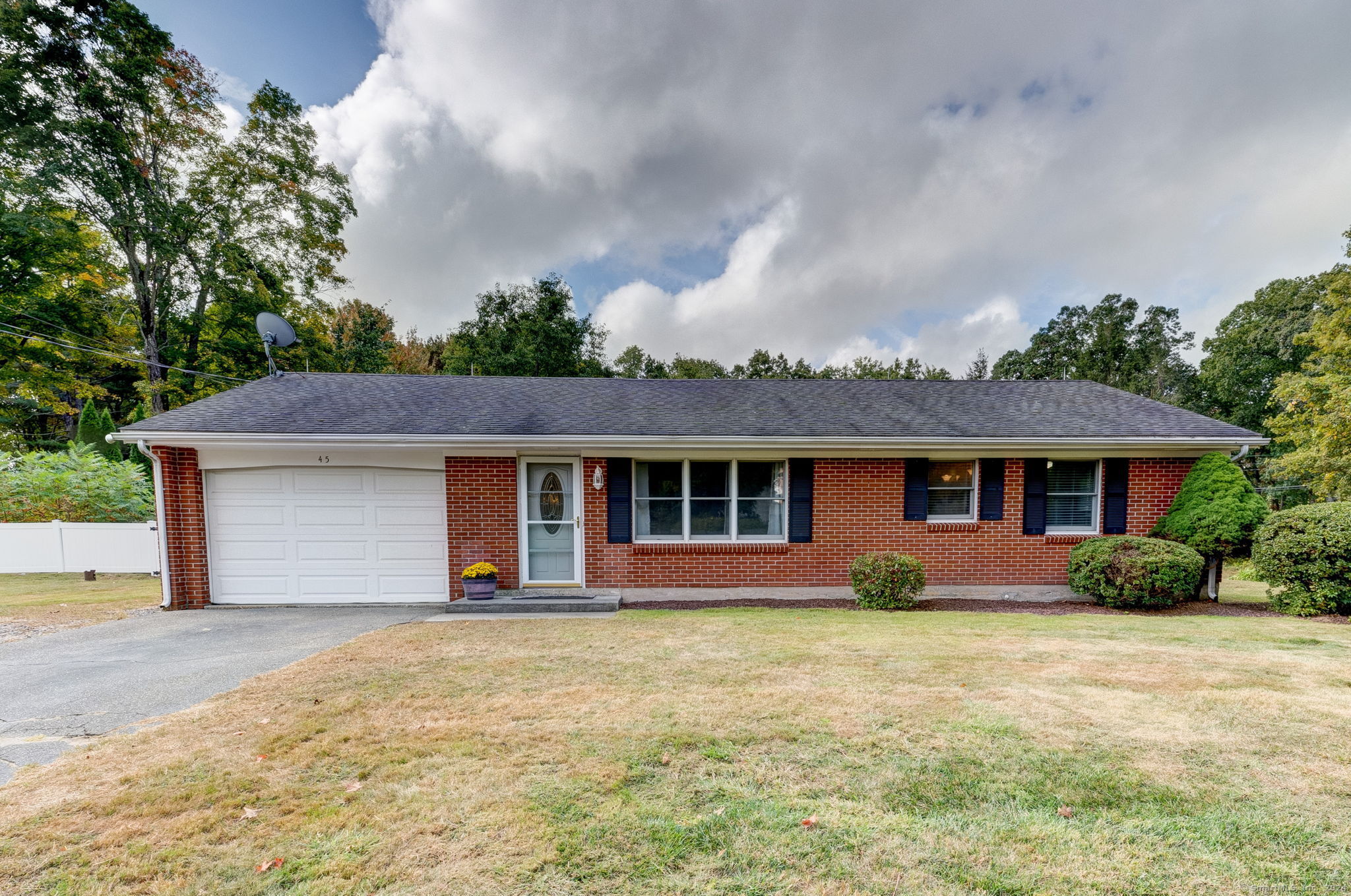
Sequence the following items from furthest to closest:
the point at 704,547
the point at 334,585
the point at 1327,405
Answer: the point at 1327,405
the point at 704,547
the point at 334,585

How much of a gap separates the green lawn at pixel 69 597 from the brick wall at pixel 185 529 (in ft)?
2.31

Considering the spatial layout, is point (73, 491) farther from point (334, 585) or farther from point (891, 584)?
point (891, 584)

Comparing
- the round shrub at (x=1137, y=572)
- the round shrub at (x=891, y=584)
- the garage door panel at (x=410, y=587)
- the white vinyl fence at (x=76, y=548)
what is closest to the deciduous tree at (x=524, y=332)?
the white vinyl fence at (x=76, y=548)

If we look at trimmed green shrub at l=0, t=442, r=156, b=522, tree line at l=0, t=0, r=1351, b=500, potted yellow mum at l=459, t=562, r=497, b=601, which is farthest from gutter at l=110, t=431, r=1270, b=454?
tree line at l=0, t=0, r=1351, b=500

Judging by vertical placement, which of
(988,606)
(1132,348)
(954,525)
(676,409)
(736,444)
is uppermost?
(1132,348)

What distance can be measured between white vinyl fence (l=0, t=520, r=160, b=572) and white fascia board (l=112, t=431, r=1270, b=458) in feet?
15.6

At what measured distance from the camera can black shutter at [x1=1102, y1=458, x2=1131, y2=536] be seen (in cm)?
866

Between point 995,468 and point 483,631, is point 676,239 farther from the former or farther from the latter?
point 483,631

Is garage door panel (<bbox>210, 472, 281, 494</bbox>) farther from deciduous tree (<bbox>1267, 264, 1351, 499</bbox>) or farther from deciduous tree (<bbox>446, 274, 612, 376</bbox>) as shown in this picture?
deciduous tree (<bbox>1267, 264, 1351, 499</bbox>)

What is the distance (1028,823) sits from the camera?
2.50m

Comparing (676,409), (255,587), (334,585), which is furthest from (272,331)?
(676,409)

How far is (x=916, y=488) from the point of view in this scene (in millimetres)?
8609

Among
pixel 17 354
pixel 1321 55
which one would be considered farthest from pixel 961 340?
pixel 17 354

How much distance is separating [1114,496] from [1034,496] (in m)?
1.35
